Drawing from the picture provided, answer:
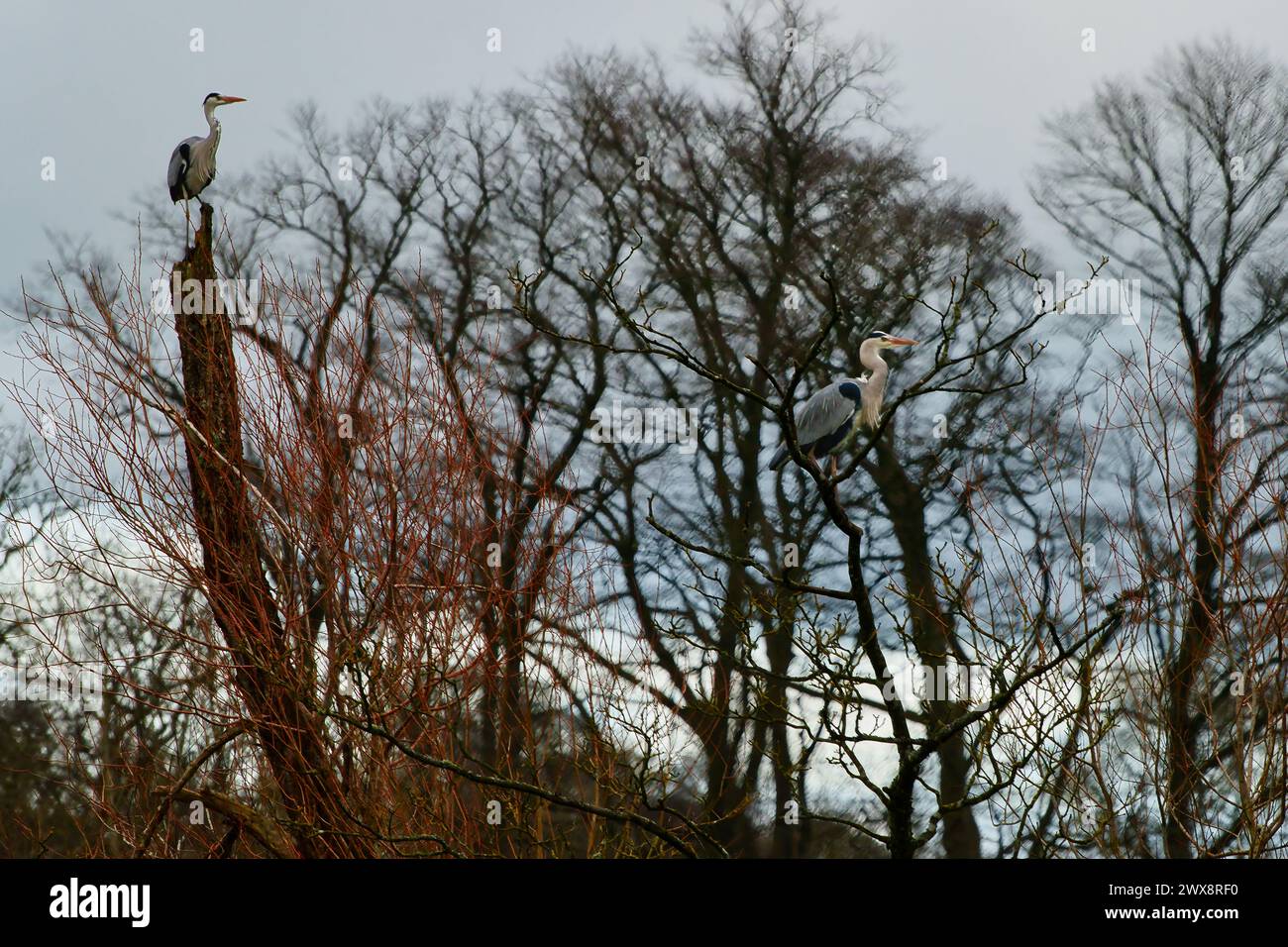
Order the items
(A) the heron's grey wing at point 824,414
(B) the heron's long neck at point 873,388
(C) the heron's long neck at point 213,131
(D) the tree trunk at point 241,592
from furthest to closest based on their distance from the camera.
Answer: (C) the heron's long neck at point 213,131
(A) the heron's grey wing at point 824,414
(B) the heron's long neck at point 873,388
(D) the tree trunk at point 241,592

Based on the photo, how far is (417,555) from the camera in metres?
7.02

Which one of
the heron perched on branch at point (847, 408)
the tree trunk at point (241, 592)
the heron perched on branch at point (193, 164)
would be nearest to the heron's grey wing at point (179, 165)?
the heron perched on branch at point (193, 164)

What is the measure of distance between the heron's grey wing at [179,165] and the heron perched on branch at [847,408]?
496 cm

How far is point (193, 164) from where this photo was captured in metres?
10.3

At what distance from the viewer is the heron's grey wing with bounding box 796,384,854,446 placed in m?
10.1

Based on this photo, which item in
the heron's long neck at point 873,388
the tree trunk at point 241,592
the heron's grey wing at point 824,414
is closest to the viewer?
the tree trunk at point 241,592

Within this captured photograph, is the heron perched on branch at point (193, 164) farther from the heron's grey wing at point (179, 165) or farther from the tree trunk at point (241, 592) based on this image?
the tree trunk at point (241, 592)

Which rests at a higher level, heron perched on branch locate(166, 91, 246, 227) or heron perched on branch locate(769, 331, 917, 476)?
heron perched on branch locate(166, 91, 246, 227)

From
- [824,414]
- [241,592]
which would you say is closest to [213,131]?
[241,592]

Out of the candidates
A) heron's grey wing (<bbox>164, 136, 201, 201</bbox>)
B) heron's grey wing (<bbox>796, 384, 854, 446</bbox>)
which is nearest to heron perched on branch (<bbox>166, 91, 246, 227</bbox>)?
heron's grey wing (<bbox>164, 136, 201, 201</bbox>)

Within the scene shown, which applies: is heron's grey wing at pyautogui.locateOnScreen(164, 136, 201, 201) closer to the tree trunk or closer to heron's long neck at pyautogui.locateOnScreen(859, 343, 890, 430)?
the tree trunk

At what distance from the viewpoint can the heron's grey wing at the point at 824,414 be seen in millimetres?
10141
